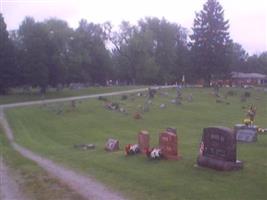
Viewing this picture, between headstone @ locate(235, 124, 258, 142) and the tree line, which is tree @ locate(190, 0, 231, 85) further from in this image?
headstone @ locate(235, 124, 258, 142)

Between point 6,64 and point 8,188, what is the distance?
2193 inches

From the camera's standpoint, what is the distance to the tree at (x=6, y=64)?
68.2 m

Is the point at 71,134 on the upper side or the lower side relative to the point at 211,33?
lower

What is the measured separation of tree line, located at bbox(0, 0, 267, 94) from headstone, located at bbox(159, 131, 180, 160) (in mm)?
51671

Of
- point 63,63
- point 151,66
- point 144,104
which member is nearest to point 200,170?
point 144,104

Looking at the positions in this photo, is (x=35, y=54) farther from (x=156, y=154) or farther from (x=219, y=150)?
(x=219, y=150)

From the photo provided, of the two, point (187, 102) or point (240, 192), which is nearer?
point (240, 192)

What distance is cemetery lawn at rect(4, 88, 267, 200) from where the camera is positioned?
14.1 metres

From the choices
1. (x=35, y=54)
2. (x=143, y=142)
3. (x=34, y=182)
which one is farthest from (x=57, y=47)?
(x=34, y=182)

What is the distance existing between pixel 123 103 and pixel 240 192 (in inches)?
1465

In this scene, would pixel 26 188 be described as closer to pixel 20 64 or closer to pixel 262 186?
pixel 262 186

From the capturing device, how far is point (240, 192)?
43.4ft

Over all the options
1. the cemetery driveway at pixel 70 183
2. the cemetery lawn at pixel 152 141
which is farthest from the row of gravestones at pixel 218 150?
the cemetery driveway at pixel 70 183

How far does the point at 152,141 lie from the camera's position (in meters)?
25.7
